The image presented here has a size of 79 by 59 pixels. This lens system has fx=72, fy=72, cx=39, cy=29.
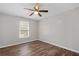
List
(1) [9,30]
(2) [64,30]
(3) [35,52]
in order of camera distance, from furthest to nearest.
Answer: (1) [9,30]
(2) [64,30]
(3) [35,52]

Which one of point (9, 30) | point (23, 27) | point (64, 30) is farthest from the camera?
point (23, 27)

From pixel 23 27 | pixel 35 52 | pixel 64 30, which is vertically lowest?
pixel 35 52

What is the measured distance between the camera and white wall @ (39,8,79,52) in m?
3.31

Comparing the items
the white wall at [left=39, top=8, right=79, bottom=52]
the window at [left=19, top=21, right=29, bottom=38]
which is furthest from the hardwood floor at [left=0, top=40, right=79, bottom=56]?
the window at [left=19, top=21, right=29, bottom=38]

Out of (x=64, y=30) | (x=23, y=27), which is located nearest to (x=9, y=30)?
(x=23, y=27)

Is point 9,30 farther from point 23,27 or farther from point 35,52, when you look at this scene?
point 35,52

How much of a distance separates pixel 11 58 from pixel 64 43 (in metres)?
3.74

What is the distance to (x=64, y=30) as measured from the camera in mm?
3891

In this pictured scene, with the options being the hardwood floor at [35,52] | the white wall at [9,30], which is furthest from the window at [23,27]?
the hardwood floor at [35,52]

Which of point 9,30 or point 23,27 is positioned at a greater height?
point 23,27

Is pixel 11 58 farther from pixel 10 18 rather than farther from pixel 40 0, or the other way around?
pixel 10 18

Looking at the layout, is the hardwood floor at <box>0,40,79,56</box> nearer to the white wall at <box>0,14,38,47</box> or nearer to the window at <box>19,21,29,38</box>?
the white wall at <box>0,14,38,47</box>

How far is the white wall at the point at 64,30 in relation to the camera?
10.8ft

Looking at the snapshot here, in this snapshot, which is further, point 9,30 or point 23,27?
point 23,27
